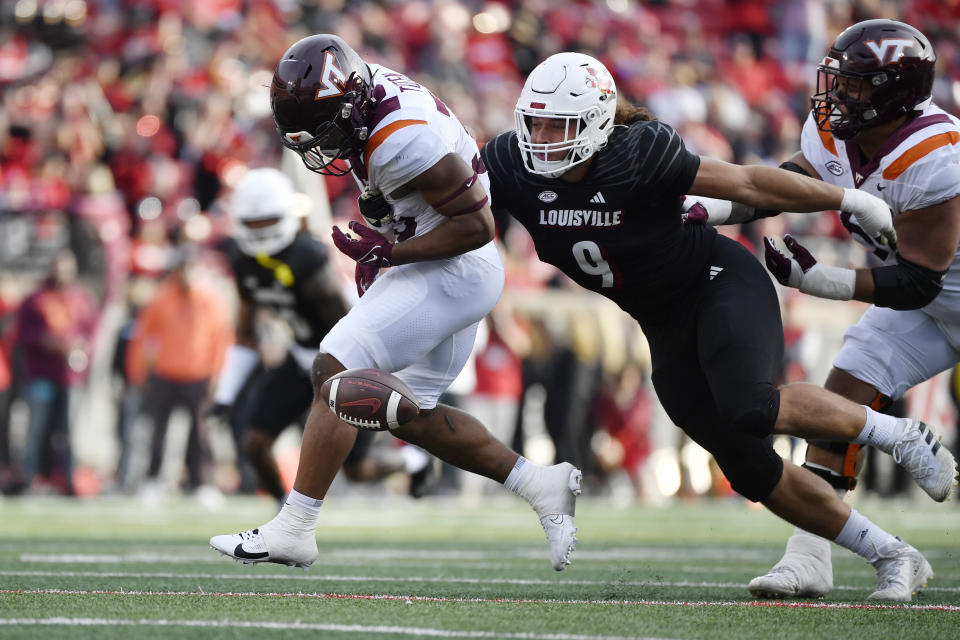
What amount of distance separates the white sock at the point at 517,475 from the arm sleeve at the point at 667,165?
1070 millimetres

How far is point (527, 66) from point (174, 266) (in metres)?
5.66

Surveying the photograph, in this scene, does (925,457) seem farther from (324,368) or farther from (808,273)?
(324,368)

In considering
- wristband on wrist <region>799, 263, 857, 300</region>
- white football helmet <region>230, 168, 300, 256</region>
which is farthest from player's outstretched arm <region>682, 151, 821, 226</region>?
white football helmet <region>230, 168, 300, 256</region>

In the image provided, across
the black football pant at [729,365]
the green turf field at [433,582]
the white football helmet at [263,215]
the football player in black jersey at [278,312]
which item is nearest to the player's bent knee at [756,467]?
the black football pant at [729,365]

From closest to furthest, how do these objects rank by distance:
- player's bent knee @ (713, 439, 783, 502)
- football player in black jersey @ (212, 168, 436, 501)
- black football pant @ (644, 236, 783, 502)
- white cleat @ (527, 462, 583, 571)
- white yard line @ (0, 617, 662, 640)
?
white yard line @ (0, 617, 662, 640), black football pant @ (644, 236, 783, 502), player's bent knee @ (713, 439, 783, 502), white cleat @ (527, 462, 583, 571), football player in black jersey @ (212, 168, 436, 501)

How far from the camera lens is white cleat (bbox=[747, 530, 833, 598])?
181 inches

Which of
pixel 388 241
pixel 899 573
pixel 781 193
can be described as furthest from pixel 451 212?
pixel 899 573

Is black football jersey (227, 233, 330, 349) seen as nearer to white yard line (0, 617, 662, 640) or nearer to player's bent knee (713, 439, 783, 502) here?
player's bent knee (713, 439, 783, 502)

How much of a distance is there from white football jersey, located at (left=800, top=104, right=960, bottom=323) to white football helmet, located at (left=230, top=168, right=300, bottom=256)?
3.10 m

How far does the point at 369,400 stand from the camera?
4.30m

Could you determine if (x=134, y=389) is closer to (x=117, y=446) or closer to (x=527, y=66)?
(x=117, y=446)

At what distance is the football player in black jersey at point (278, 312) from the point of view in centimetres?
714

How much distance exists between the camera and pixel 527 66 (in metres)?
15.0

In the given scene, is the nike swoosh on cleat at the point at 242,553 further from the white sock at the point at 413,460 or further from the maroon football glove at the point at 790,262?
the white sock at the point at 413,460
